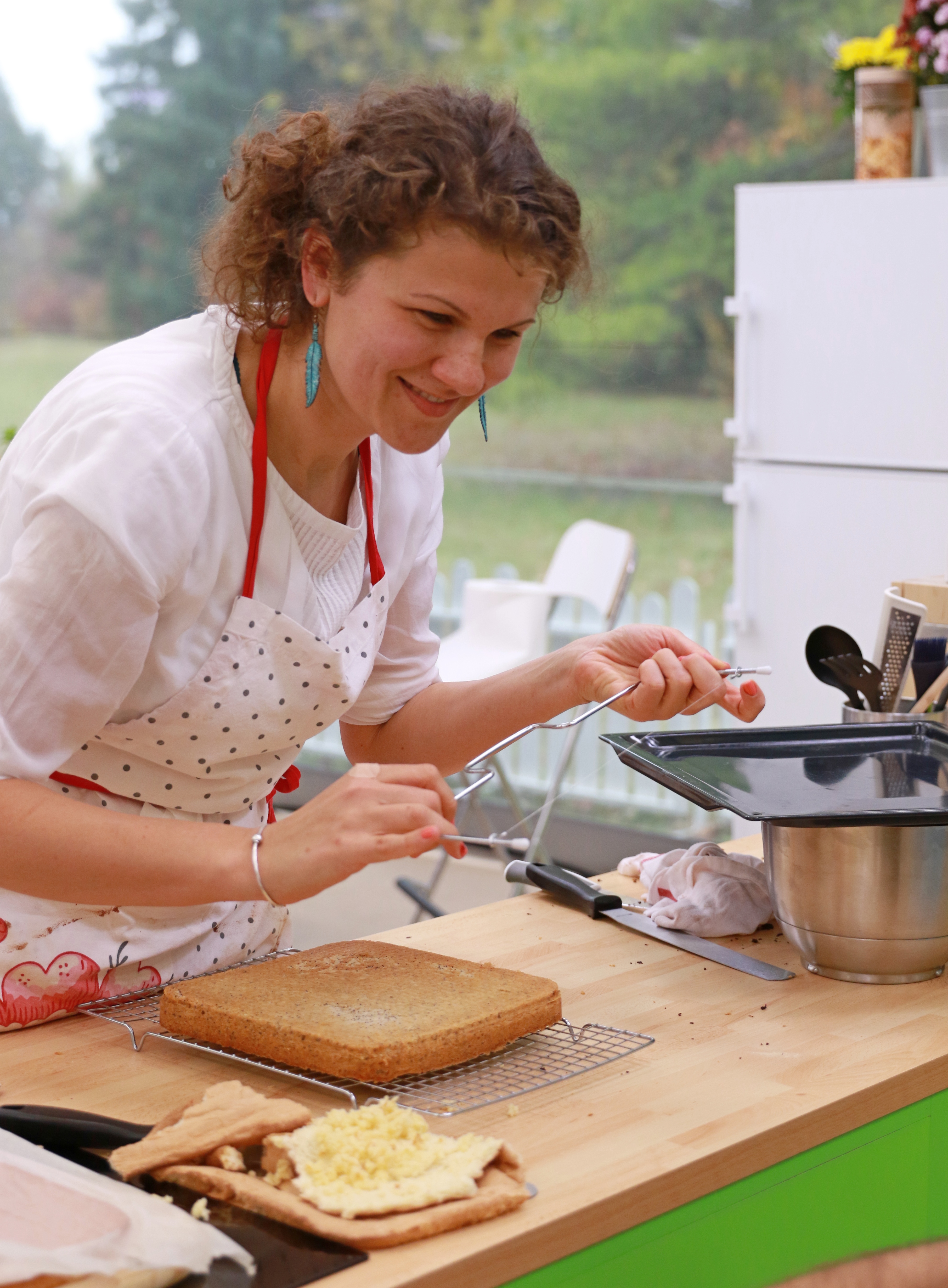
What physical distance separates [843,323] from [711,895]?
1.78 meters

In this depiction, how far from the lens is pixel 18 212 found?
15.1 feet

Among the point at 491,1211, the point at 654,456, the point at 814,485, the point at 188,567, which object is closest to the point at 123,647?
the point at 188,567

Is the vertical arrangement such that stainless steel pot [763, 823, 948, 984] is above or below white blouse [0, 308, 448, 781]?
below

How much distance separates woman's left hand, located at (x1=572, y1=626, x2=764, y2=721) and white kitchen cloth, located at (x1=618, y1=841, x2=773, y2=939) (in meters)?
0.17

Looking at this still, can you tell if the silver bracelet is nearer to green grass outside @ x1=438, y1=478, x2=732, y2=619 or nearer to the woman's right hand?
the woman's right hand

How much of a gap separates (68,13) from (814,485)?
2.89 m

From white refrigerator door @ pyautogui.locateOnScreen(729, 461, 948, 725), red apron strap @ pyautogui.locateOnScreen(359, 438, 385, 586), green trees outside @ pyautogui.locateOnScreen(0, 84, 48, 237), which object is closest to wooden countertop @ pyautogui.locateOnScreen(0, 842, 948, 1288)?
red apron strap @ pyautogui.locateOnScreen(359, 438, 385, 586)

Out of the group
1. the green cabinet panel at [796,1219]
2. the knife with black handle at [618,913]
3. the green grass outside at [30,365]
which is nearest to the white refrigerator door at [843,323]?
the knife with black handle at [618,913]

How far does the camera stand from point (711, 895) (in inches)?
54.9

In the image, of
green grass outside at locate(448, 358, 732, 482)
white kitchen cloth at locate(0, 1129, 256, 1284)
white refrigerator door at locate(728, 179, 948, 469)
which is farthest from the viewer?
green grass outside at locate(448, 358, 732, 482)

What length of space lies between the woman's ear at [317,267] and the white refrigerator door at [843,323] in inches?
73.4

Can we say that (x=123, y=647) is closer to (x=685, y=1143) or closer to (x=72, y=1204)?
(x=72, y=1204)

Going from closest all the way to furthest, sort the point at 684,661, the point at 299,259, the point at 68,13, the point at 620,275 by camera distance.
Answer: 1. the point at 299,259
2. the point at 684,661
3. the point at 620,275
4. the point at 68,13

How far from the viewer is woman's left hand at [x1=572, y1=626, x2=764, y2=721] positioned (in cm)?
130
